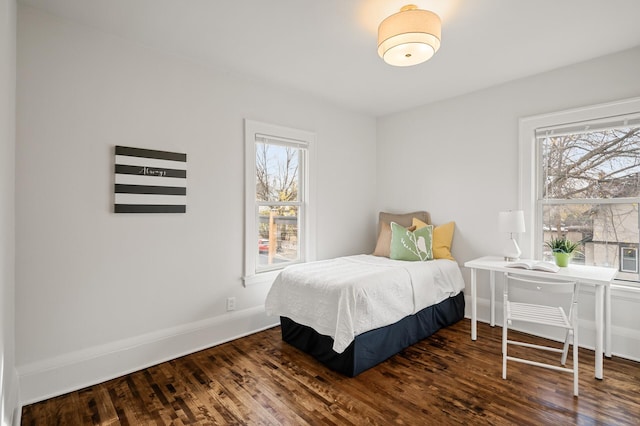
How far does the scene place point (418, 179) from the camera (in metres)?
4.21

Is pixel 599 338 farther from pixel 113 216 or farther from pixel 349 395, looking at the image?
pixel 113 216

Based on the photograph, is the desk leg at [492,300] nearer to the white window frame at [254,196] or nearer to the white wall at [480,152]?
the white wall at [480,152]

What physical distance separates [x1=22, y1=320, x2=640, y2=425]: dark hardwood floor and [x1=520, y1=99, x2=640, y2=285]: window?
0.96 meters

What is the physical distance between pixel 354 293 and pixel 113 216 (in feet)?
6.24

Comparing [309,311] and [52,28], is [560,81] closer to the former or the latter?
[309,311]

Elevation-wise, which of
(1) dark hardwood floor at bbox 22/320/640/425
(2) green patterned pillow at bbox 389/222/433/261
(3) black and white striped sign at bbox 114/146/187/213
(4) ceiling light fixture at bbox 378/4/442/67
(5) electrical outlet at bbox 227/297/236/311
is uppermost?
(4) ceiling light fixture at bbox 378/4/442/67

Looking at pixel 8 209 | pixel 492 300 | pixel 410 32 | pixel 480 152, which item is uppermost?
pixel 410 32

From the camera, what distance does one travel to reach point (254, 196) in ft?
10.8

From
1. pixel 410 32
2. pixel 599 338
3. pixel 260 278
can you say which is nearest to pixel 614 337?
pixel 599 338

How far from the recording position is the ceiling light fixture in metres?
2.02

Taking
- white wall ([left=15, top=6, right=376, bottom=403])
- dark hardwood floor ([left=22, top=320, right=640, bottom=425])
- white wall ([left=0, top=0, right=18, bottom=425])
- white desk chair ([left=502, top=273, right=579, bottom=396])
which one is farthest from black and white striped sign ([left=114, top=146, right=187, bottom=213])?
white desk chair ([left=502, top=273, right=579, bottom=396])

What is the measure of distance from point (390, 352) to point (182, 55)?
3060mm

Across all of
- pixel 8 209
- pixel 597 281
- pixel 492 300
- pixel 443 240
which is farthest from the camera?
pixel 443 240

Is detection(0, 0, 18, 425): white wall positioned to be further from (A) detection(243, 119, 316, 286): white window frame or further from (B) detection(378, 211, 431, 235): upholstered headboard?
(B) detection(378, 211, 431, 235): upholstered headboard
